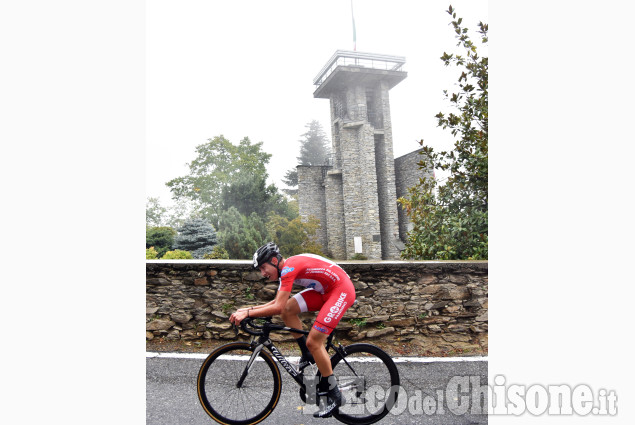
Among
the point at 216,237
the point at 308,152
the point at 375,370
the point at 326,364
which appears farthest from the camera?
the point at 308,152

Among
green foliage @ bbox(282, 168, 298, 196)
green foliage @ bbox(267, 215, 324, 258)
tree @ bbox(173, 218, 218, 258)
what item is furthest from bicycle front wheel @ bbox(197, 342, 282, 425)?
green foliage @ bbox(282, 168, 298, 196)

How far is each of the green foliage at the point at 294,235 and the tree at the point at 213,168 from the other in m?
9.74

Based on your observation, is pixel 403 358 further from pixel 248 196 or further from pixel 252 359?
pixel 248 196

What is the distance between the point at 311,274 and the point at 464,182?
5.08 meters

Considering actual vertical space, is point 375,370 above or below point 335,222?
below

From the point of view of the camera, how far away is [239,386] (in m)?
3.64

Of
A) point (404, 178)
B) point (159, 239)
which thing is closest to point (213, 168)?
point (159, 239)

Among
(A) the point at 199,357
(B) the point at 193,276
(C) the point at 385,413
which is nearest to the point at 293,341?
(A) the point at 199,357

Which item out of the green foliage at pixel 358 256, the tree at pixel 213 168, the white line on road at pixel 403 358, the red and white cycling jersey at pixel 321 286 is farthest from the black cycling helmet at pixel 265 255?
the tree at pixel 213 168

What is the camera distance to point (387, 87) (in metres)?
31.2

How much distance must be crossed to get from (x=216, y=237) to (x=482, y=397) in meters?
19.8

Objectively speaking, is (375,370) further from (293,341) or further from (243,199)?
(243,199)

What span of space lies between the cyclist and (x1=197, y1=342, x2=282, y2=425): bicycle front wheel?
1.07ft

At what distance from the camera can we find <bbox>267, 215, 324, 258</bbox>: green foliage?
27.1 metres
